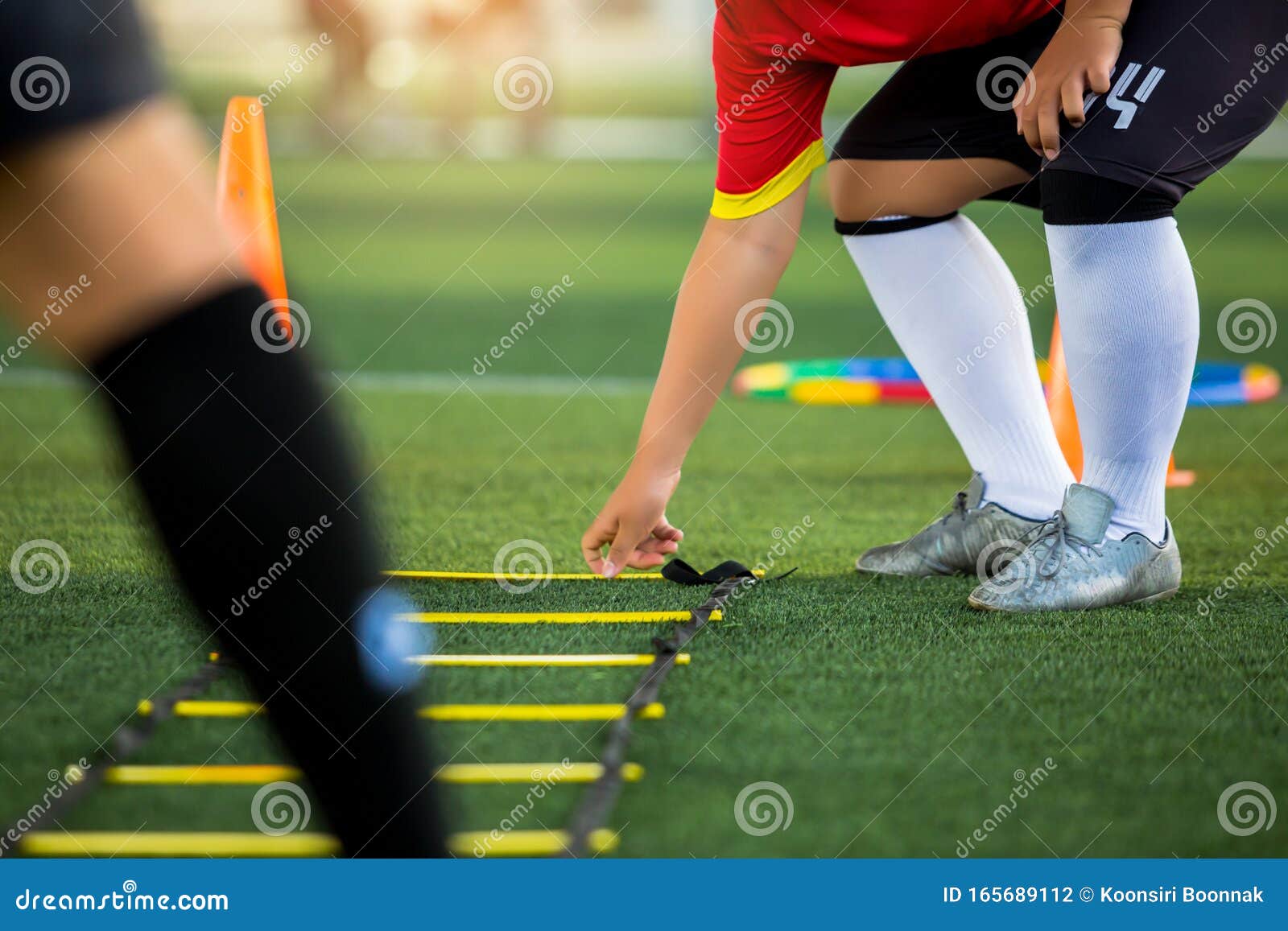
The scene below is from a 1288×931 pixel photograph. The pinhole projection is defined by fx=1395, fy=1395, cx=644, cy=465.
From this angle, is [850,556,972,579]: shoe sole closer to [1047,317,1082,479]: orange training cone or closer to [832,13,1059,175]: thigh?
[832,13,1059,175]: thigh

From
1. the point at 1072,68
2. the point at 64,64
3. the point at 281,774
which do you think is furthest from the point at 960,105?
the point at 64,64

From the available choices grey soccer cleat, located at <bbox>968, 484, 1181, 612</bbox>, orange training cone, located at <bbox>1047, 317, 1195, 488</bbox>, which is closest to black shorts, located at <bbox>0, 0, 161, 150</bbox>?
grey soccer cleat, located at <bbox>968, 484, 1181, 612</bbox>

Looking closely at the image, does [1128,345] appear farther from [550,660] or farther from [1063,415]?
[1063,415]

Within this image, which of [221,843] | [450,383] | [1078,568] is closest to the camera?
[221,843]

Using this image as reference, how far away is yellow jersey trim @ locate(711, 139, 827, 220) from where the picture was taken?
5.70 ft

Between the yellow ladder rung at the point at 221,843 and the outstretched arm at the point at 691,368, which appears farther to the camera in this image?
the outstretched arm at the point at 691,368

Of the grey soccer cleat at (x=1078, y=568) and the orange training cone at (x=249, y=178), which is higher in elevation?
the orange training cone at (x=249, y=178)

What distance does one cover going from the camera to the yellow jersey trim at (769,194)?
1737 mm

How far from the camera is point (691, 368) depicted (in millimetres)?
1697

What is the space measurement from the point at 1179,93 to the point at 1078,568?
617mm

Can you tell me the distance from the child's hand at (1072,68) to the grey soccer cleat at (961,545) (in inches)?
22.7

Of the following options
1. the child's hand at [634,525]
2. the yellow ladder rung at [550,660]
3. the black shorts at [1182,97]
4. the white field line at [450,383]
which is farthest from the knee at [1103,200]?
the white field line at [450,383]

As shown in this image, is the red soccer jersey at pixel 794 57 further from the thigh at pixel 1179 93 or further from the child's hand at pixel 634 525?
the child's hand at pixel 634 525

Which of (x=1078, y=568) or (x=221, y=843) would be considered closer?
(x=221, y=843)
